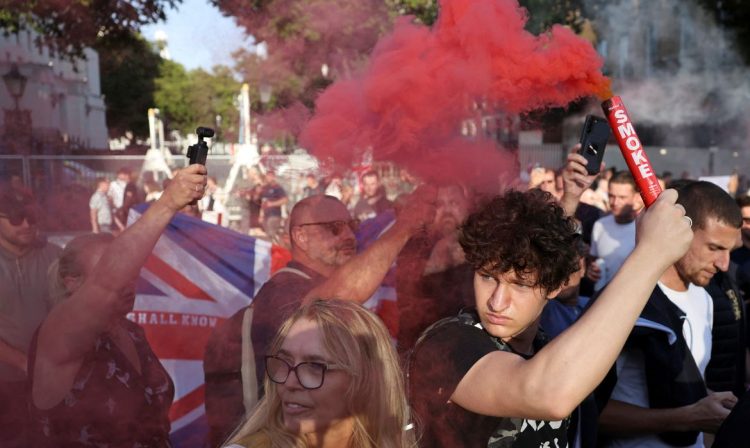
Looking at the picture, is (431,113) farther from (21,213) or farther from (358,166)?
(21,213)

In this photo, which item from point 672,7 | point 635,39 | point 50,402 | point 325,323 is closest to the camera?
point 325,323

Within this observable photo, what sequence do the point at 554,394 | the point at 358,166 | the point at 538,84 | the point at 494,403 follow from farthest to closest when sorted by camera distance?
1. the point at 358,166
2. the point at 538,84
3. the point at 494,403
4. the point at 554,394

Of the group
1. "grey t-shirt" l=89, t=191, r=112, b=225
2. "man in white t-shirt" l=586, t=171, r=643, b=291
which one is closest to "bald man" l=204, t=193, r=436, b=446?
"grey t-shirt" l=89, t=191, r=112, b=225

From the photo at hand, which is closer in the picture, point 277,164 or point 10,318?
point 10,318

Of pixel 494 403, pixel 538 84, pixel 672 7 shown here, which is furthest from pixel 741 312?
pixel 672 7

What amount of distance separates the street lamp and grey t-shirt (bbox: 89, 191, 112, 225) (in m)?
0.89

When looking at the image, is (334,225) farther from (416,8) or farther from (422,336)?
(416,8)

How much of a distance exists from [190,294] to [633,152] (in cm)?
300

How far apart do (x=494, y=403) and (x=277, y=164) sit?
97.3 inches

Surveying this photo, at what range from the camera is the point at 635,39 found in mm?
10672

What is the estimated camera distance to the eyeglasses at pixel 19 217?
3225 millimetres

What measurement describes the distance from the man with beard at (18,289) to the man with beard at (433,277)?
1.52 metres

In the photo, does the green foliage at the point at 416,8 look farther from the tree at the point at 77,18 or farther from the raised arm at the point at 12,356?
the raised arm at the point at 12,356

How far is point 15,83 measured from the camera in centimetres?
423
